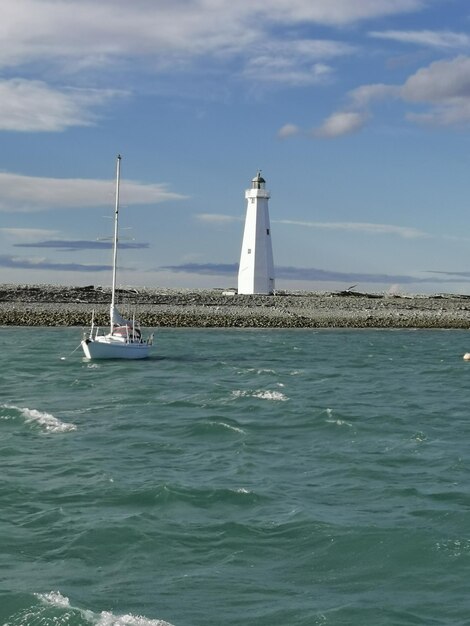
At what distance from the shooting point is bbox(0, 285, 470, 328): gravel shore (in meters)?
66.7

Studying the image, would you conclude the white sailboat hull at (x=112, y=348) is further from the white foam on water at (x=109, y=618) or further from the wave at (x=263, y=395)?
the white foam on water at (x=109, y=618)

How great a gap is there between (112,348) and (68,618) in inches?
1279

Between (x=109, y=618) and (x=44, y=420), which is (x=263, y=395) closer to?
(x=44, y=420)

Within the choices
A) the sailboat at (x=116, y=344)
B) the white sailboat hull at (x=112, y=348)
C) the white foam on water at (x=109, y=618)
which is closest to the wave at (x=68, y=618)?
the white foam on water at (x=109, y=618)

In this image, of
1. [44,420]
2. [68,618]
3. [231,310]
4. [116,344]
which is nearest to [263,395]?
[44,420]

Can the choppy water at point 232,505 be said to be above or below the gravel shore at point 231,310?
below

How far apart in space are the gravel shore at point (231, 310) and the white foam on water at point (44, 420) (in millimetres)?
36405

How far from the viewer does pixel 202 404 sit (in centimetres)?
3034

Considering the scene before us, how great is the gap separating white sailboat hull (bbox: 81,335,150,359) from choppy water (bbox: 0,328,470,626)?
26.9 ft

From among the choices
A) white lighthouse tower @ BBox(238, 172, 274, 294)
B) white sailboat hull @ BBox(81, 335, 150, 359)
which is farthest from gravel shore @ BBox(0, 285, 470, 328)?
white sailboat hull @ BBox(81, 335, 150, 359)

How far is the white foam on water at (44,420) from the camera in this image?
977 inches

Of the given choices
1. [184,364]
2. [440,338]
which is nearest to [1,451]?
[184,364]

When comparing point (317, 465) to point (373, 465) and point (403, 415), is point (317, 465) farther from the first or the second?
point (403, 415)

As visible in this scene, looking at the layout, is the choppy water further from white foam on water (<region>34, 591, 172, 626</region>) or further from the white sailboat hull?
the white sailboat hull
